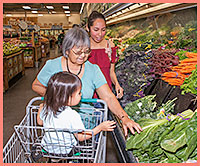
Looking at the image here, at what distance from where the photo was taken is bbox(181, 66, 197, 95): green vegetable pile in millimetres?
2199

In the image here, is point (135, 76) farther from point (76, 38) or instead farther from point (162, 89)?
point (76, 38)

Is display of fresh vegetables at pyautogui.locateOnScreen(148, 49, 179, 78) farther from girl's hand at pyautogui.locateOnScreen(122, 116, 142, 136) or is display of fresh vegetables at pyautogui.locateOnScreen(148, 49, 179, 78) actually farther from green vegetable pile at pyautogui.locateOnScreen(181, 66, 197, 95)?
girl's hand at pyautogui.locateOnScreen(122, 116, 142, 136)

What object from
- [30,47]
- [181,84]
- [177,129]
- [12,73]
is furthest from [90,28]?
[30,47]

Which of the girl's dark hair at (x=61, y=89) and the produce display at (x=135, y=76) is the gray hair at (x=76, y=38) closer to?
the girl's dark hair at (x=61, y=89)

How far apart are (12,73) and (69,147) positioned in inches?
248

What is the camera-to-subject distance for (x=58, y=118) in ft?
4.81

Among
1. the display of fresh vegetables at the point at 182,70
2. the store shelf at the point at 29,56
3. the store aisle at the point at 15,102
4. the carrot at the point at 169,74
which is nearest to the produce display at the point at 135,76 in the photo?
the carrot at the point at 169,74

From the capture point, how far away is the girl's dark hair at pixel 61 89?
141 cm

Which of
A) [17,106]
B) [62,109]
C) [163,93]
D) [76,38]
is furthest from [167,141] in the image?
[17,106]

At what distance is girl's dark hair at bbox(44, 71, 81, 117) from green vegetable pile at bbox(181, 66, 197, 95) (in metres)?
1.23

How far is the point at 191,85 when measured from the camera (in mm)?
2229

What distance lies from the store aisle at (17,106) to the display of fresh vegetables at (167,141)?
1503mm

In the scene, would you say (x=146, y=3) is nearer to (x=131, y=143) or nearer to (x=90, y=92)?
(x=90, y=92)

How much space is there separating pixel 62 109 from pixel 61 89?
134 millimetres
